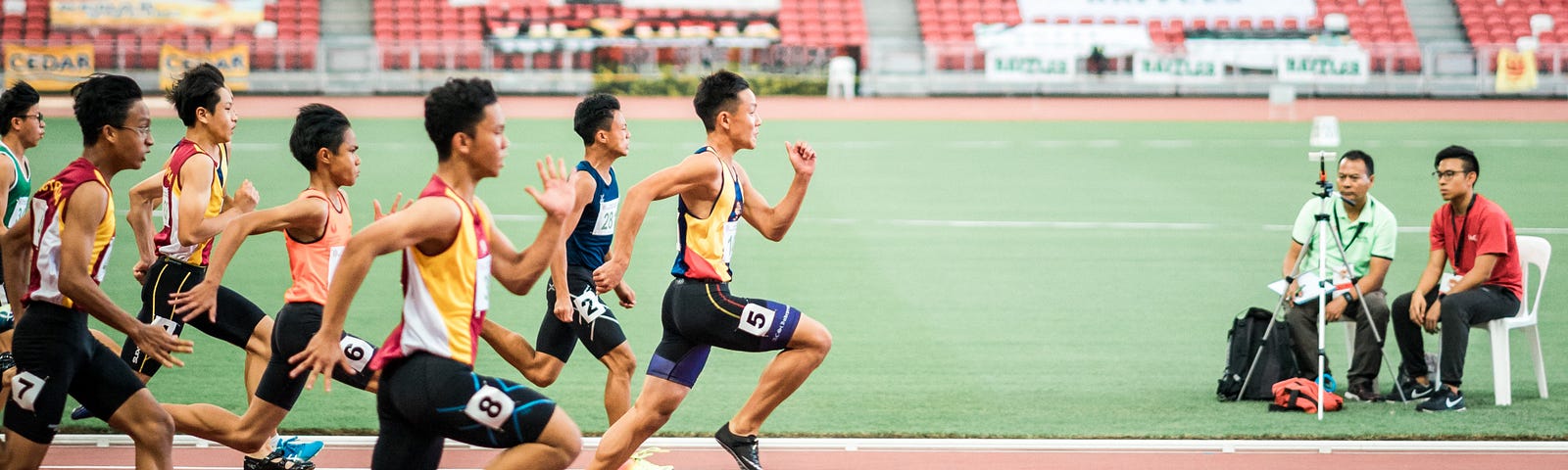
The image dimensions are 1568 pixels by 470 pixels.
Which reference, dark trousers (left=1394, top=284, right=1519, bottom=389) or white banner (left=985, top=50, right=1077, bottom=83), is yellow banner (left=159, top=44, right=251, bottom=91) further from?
dark trousers (left=1394, top=284, right=1519, bottom=389)

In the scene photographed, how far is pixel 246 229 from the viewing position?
19.0 ft

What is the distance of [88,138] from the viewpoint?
216 inches

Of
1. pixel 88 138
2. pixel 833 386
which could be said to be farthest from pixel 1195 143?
pixel 88 138

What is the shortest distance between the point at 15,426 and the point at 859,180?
14.9m

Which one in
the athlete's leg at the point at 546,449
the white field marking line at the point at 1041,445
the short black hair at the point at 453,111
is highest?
the short black hair at the point at 453,111

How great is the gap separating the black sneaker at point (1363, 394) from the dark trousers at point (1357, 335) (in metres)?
0.02

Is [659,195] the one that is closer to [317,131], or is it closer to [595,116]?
[595,116]

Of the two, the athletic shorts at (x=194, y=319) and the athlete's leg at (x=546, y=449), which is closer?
the athlete's leg at (x=546, y=449)

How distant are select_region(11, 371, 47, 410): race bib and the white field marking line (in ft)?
6.47

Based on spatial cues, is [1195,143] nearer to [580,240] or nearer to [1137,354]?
[1137,354]

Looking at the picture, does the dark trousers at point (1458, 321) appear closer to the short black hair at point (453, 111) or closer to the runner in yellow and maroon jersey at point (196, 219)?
the short black hair at point (453, 111)

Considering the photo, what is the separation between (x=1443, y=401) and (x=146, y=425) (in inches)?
244

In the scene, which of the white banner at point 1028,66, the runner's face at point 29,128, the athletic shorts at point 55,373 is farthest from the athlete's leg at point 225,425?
the white banner at point 1028,66

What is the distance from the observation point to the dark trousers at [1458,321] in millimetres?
7949
